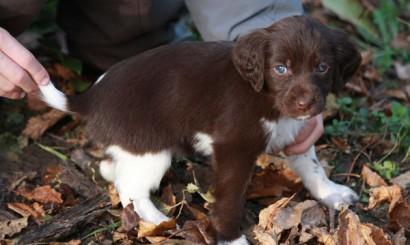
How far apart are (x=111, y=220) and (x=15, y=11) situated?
53.8 inches

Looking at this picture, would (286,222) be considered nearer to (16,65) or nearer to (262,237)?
(262,237)

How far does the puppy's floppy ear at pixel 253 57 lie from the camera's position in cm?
351

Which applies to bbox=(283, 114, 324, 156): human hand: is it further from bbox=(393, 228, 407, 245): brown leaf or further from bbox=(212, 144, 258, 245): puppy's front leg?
bbox=(393, 228, 407, 245): brown leaf

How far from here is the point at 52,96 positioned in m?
3.87

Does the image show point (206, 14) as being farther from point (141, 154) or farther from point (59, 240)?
point (59, 240)

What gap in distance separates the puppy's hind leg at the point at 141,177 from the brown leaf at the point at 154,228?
0.11 meters

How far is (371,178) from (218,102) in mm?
1216

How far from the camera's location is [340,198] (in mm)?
4172

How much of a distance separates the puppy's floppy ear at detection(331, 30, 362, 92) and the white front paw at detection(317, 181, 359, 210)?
0.72 meters

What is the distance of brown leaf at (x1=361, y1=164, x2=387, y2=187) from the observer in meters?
4.35

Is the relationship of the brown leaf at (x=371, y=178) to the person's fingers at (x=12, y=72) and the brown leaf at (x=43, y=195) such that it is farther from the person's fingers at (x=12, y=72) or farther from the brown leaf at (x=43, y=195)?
the person's fingers at (x=12, y=72)

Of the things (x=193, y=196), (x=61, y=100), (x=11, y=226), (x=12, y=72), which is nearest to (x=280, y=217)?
(x=193, y=196)

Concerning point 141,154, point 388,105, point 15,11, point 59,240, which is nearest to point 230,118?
point 141,154

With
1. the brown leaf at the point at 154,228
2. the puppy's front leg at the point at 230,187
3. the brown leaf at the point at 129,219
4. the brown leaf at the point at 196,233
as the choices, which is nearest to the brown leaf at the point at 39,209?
the brown leaf at the point at 129,219
